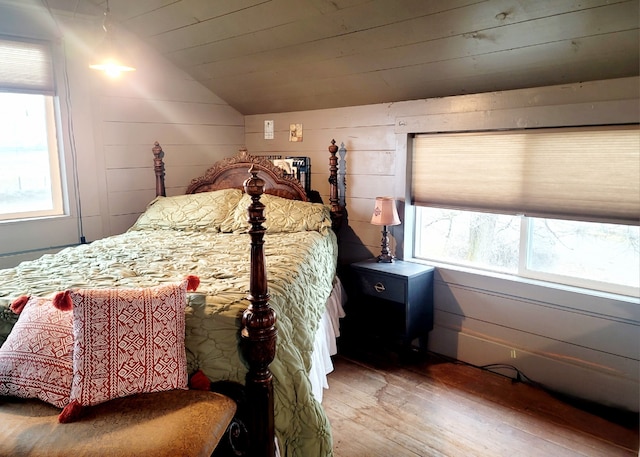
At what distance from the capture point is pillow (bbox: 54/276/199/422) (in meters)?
1.42

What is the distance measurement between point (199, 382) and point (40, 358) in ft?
1.66

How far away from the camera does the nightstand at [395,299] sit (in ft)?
9.20

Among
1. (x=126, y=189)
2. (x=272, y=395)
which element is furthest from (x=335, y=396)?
(x=126, y=189)

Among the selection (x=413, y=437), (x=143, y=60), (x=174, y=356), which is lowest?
(x=413, y=437)

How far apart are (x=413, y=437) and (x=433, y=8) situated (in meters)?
1.97

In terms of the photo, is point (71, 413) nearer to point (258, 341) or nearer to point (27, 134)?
point (258, 341)

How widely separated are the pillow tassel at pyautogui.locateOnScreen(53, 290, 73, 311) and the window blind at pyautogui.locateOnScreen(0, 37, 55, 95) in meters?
2.00

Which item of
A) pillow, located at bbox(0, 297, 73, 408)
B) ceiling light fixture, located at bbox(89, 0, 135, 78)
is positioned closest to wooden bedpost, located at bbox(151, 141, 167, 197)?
ceiling light fixture, located at bbox(89, 0, 135, 78)

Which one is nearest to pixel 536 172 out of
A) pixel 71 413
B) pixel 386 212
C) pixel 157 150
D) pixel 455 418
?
pixel 386 212

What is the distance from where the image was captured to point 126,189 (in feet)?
11.4

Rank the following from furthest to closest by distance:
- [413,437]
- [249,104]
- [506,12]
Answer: [249,104]
[413,437]
[506,12]

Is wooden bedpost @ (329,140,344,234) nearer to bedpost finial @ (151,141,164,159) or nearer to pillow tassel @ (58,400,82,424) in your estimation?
bedpost finial @ (151,141,164,159)

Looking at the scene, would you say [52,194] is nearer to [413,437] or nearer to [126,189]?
[126,189]

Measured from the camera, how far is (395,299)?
9.30 feet
